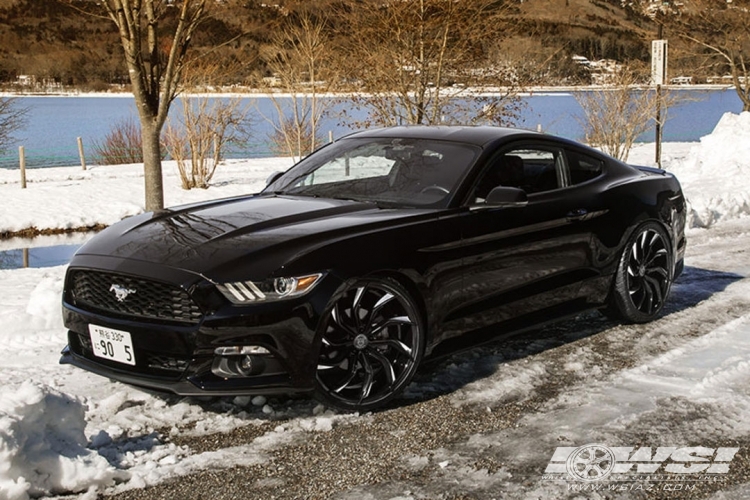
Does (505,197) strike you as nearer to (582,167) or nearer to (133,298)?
(582,167)

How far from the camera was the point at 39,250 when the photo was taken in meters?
16.3

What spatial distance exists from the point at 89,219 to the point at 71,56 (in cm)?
10257

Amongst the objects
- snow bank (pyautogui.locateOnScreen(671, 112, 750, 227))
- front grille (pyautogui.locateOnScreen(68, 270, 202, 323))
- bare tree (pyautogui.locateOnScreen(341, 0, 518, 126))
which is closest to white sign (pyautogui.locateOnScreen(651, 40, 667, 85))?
snow bank (pyautogui.locateOnScreen(671, 112, 750, 227))

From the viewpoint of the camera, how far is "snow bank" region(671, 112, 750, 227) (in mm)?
12377

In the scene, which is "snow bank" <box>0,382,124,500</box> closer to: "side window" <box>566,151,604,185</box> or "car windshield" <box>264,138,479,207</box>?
"car windshield" <box>264,138,479,207</box>

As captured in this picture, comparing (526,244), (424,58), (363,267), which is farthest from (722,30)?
(363,267)

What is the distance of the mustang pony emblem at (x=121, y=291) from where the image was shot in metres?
4.71

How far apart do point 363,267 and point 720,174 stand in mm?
13627

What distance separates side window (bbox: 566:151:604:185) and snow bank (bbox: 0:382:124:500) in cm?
378

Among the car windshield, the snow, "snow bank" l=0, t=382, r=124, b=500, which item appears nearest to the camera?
"snow bank" l=0, t=382, r=124, b=500

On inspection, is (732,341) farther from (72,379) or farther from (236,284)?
(72,379)

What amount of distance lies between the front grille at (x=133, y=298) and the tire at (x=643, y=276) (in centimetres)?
345

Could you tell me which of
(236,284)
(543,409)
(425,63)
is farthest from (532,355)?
(425,63)

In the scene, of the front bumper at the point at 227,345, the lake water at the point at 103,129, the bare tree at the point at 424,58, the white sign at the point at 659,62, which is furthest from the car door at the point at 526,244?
the lake water at the point at 103,129
